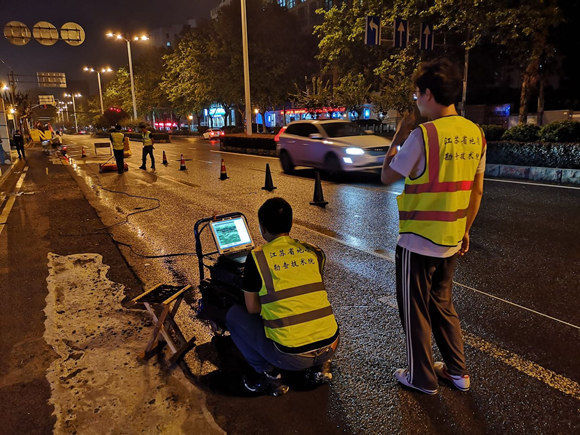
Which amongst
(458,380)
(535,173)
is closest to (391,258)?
(458,380)

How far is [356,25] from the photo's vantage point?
23.8m

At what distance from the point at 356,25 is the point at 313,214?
60.7 feet

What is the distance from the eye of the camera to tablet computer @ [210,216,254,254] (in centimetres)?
378

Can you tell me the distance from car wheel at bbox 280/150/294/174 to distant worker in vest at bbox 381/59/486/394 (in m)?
12.7

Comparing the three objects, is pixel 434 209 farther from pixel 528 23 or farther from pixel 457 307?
pixel 528 23

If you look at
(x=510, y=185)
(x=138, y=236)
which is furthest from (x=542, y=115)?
(x=138, y=236)

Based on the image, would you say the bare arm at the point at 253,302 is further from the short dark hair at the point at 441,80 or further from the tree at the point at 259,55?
the tree at the point at 259,55

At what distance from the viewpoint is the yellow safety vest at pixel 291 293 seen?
2.61 metres

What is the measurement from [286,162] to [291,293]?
13.2m

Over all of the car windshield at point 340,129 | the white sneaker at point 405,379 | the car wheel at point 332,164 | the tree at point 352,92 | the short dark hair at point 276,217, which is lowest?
the white sneaker at point 405,379

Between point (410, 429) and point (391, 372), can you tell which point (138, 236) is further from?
point (410, 429)

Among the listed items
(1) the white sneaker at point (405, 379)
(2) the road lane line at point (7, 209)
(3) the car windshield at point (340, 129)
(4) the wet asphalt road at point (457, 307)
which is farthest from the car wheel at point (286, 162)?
(1) the white sneaker at point (405, 379)

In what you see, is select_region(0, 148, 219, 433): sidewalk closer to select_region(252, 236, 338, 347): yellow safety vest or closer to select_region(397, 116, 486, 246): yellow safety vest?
select_region(252, 236, 338, 347): yellow safety vest

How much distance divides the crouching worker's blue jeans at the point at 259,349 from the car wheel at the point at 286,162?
496 inches
